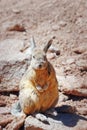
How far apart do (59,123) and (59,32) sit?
4132 mm

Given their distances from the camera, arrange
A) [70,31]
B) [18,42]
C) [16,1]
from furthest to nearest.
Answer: [16,1]
[70,31]
[18,42]

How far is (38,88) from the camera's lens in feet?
23.4

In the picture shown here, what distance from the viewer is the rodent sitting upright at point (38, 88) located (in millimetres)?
7043

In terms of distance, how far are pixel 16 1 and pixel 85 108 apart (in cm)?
531

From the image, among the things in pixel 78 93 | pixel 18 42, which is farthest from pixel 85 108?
pixel 18 42

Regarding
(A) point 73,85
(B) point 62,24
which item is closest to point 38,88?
(A) point 73,85

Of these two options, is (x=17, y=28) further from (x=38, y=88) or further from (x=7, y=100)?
(x=38, y=88)

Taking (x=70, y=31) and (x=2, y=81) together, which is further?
(x=70, y=31)

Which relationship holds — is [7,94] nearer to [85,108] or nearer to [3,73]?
[3,73]

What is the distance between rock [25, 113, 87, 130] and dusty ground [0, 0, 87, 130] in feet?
1.87

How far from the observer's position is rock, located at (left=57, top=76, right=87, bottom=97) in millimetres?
8477

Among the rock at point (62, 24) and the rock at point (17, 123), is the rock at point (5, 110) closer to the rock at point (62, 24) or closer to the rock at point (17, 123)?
the rock at point (17, 123)

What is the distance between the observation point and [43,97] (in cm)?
719

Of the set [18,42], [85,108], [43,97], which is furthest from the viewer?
[18,42]
